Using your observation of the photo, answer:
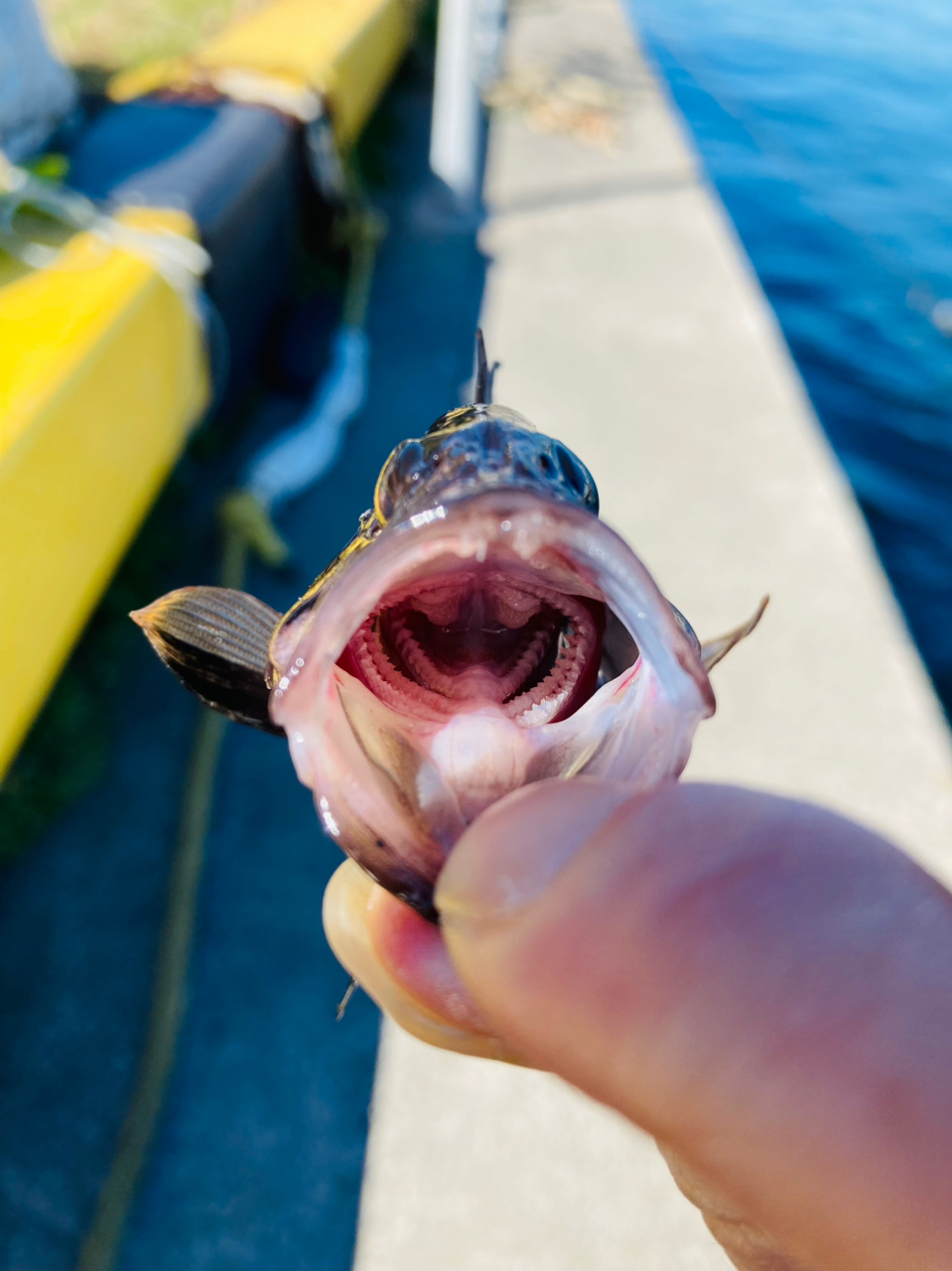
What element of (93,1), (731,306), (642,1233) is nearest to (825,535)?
(731,306)

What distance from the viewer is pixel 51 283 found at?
112 inches

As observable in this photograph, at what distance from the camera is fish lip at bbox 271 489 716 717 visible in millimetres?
963

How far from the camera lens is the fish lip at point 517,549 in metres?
0.96

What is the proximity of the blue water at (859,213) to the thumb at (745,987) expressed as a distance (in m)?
4.48

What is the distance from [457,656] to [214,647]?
45 cm

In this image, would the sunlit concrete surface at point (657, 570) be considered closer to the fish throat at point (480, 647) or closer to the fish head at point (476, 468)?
the fish throat at point (480, 647)

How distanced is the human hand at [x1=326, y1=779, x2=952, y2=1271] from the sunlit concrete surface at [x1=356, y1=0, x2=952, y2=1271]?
148cm

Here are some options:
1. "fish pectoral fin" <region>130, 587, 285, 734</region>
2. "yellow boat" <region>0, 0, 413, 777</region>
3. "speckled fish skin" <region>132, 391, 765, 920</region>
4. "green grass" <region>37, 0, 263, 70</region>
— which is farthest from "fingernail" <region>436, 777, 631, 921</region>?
"green grass" <region>37, 0, 263, 70</region>

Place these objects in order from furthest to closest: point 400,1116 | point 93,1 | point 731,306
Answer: point 93,1
point 731,306
point 400,1116

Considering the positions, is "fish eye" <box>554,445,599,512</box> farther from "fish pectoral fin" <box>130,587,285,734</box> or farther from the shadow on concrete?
the shadow on concrete

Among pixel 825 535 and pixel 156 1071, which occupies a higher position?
pixel 825 535

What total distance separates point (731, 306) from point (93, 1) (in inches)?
234

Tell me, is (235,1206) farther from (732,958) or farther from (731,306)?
(731,306)

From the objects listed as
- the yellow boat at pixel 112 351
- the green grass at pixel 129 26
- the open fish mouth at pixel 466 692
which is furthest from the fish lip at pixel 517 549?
the green grass at pixel 129 26
